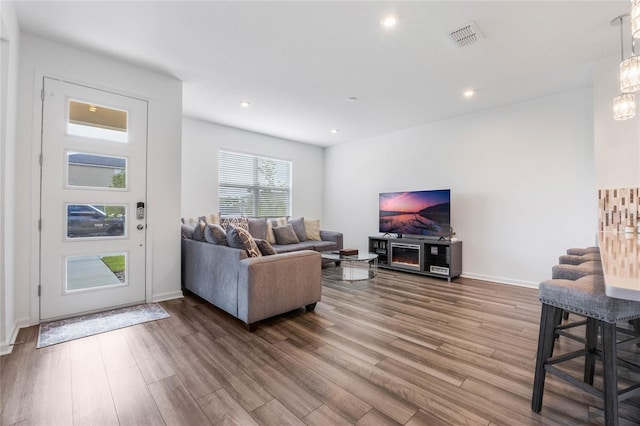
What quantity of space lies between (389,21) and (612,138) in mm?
2588

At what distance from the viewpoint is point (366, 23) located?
92.0 inches

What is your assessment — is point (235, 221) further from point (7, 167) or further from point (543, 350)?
point (543, 350)

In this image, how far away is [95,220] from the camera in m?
2.89

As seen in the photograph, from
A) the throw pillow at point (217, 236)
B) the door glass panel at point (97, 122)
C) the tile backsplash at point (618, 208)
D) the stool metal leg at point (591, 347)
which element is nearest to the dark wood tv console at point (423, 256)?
the tile backsplash at point (618, 208)

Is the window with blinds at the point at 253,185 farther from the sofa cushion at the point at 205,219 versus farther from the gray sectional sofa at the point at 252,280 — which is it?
the gray sectional sofa at the point at 252,280

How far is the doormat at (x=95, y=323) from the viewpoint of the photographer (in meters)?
2.33

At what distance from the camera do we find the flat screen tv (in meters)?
4.49

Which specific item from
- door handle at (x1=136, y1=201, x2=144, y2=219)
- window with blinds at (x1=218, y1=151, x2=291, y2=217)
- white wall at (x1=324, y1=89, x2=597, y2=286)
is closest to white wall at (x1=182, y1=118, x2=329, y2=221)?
window with blinds at (x1=218, y1=151, x2=291, y2=217)

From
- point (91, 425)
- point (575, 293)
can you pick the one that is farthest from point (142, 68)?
point (575, 293)

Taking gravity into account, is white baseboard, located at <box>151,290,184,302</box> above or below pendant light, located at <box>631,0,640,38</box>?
below

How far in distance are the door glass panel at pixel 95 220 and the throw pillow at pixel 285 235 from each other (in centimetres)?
259

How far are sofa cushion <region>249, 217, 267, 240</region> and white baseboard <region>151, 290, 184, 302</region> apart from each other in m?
1.76

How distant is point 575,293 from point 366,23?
235 cm

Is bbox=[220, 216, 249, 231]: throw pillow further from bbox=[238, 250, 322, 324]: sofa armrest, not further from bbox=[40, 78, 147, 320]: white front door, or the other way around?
bbox=[238, 250, 322, 324]: sofa armrest
